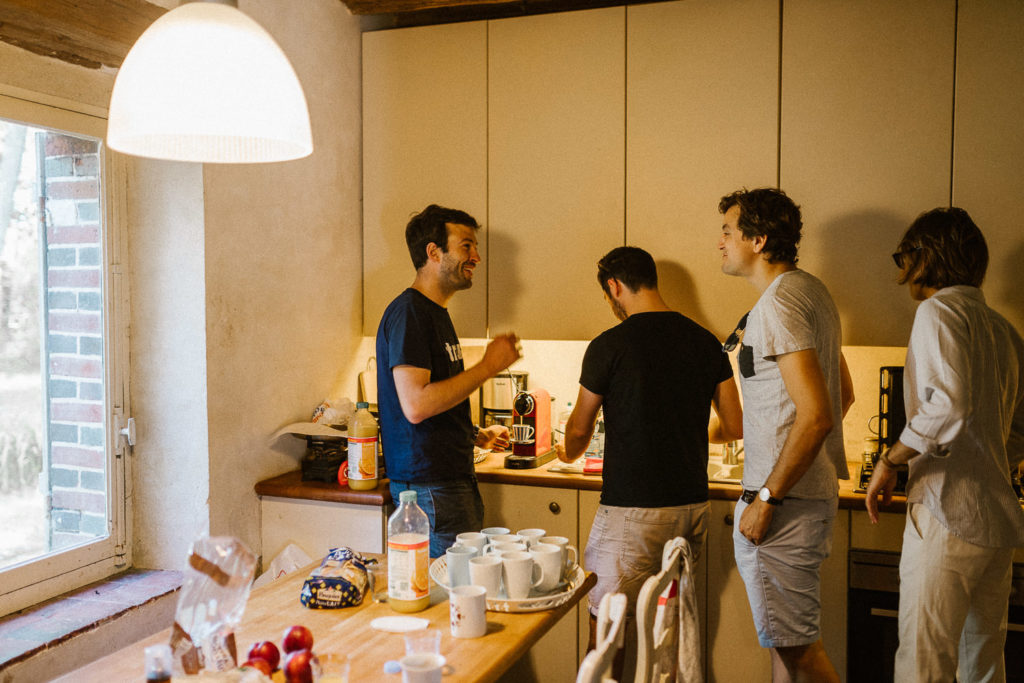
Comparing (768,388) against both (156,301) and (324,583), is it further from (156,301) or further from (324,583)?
(156,301)

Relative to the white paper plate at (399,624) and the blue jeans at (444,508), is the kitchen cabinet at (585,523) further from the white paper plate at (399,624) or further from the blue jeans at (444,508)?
the white paper plate at (399,624)

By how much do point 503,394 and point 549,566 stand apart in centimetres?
162

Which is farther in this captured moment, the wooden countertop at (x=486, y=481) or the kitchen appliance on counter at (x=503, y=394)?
the kitchen appliance on counter at (x=503, y=394)

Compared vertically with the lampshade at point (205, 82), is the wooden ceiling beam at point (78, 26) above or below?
above

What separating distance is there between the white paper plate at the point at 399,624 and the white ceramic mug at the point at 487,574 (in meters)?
0.12

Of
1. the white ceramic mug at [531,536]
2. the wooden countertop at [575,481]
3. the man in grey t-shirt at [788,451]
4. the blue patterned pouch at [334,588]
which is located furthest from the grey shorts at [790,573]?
the blue patterned pouch at [334,588]

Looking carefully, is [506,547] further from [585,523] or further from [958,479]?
[958,479]

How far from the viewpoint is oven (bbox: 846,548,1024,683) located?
2395 mm

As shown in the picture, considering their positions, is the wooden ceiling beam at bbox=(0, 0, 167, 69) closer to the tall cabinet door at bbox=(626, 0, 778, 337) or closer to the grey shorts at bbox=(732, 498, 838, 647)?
the tall cabinet door at bbox=(626, 0, 778, 337)

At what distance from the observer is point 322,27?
3.03 meters

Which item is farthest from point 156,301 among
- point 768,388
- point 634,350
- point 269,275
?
point 768,388

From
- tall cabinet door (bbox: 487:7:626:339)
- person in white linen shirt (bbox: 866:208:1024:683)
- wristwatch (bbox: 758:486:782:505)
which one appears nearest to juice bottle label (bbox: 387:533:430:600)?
wristwatch (bbox: 758:486:782:505)

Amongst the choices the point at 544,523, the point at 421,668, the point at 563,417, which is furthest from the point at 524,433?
the point at 421,668

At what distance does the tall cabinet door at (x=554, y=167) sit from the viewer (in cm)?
296
